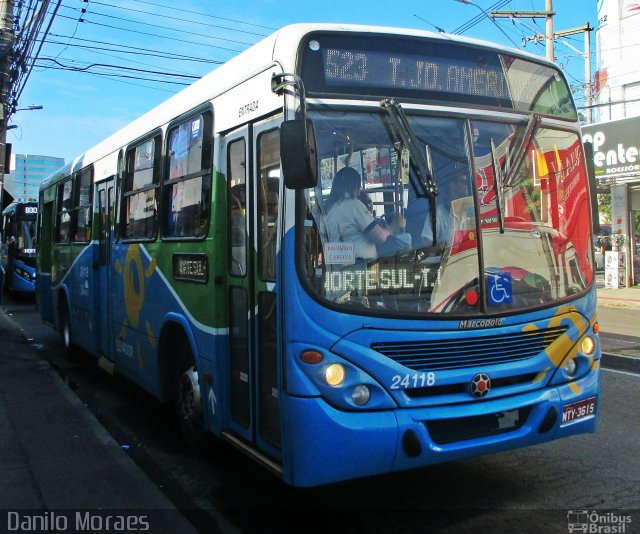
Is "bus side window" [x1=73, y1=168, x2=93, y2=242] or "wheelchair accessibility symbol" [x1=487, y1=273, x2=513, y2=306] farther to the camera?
"bus side window" [x1=73, y1=168, x2=93, y2=242]

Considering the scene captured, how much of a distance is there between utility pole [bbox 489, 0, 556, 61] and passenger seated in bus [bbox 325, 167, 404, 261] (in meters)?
17.4

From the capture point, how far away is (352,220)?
3740mm

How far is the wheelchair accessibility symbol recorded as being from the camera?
12.8ft

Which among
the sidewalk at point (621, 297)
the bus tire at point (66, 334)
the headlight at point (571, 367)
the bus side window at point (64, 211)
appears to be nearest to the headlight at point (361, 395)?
the headlight at point (571, 367)

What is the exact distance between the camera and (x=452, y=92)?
13.1ft

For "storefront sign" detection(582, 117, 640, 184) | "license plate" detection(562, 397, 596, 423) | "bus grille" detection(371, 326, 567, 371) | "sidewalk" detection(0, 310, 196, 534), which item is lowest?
"sidewalk" detection(0, 310, 196, 534)

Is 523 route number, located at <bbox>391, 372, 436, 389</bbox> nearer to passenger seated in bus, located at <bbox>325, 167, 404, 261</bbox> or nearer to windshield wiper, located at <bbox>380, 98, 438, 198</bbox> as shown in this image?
passenger seated in bus, located at <bbox>325, 167, 404, 261</bbox>

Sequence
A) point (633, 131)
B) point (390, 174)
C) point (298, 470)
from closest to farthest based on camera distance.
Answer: point (298, 470)
point (390, 174)
point (633, 131)

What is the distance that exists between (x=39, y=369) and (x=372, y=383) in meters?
6.96

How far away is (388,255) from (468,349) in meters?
0.75

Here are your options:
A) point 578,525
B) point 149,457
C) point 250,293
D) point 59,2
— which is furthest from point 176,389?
point 59,2

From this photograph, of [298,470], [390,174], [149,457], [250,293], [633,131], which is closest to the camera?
[298,470]

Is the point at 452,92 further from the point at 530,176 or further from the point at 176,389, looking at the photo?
the point at 176,389

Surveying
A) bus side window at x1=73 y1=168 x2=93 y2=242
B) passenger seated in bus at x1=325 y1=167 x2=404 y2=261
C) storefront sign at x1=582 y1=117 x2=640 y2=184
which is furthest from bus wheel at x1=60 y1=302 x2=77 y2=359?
storefront sign at x1=582 y1=117 x2=640 y2=184
